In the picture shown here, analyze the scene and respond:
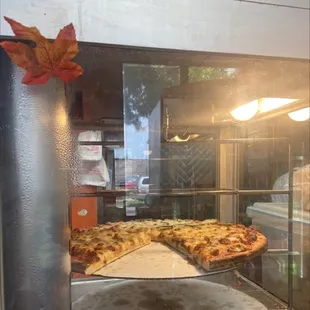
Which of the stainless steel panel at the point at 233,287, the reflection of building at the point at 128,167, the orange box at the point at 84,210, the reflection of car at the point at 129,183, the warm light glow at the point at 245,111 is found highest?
the warm light glow at the point at 245,111

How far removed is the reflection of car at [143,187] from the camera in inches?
39.7

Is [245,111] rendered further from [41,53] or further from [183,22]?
[41,53]

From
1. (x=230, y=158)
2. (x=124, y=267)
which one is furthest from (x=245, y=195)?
(x=124, y=267)

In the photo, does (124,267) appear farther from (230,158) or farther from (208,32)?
(208,32)

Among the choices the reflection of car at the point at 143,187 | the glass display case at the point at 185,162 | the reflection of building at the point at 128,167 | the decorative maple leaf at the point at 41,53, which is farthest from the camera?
the reflection of car at the point at 143,187

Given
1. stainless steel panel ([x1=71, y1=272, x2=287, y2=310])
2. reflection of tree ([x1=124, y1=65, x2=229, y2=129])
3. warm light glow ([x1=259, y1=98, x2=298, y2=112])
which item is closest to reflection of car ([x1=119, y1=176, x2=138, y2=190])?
reflection of tree ([x1=124, y1=65, x2=229, y2=129])

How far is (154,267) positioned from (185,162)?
16.8 inches

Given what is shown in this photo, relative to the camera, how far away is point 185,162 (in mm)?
1213

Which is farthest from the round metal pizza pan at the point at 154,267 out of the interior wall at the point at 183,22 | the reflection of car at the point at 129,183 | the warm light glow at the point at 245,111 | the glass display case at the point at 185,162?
the interior wall at the point at 183,22

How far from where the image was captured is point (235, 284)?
4.01 feet

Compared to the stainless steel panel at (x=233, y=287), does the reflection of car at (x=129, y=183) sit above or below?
above

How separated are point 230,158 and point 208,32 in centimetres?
49

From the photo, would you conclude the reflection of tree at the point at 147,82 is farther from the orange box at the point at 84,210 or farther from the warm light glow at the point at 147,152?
the orange box at the point at 84,210

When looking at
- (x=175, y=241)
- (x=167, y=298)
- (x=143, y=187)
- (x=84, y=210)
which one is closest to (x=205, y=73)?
(x=143, y=187)
